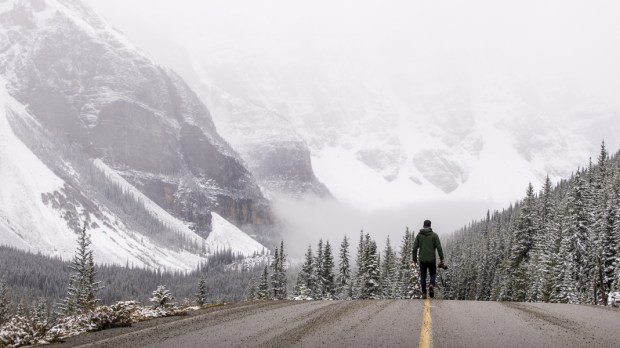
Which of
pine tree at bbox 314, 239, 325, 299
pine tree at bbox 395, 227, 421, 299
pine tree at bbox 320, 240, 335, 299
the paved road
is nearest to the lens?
the paved road

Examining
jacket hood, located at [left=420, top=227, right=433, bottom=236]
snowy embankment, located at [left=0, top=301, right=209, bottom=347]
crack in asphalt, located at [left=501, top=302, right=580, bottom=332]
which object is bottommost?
snowy embankment, located at [left=0, top=301, right=209, bottom=347]

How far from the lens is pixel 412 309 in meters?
13.9

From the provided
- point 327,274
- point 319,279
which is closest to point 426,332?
point 319,279

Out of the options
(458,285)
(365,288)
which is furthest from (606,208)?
(458,285)

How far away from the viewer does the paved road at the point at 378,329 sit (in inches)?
377

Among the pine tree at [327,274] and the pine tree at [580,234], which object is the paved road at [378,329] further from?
the pine tree at [327,274]

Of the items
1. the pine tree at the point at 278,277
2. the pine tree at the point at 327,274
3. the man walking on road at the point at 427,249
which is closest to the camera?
the man walking on road at the point at 427,249

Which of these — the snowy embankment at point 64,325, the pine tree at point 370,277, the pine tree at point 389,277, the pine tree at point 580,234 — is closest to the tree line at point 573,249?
the pine tree at point 580,234

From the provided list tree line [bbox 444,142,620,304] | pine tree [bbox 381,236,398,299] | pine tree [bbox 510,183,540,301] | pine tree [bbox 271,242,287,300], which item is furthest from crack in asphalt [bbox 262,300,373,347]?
pine tree [bbox 381,236,398,299]

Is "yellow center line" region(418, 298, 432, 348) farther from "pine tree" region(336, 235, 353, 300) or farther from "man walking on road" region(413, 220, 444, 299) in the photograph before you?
"pine tree" region(336, 235, 353, 300)

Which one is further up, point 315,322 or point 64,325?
point 315,322

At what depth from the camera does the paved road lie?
377 inches

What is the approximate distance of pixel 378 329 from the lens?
10.7m

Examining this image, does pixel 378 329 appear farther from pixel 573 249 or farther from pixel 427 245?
pixel 573 249
